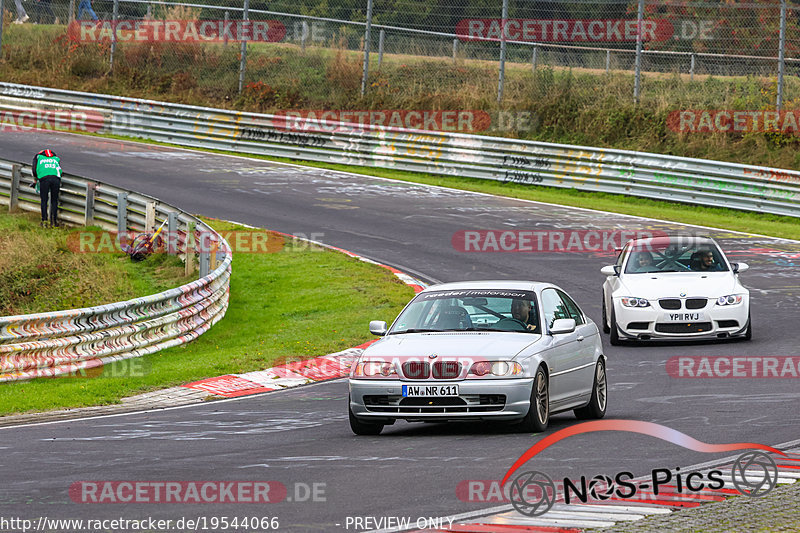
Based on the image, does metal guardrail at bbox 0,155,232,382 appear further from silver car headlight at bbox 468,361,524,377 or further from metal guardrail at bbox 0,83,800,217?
metal guardrail at bbox 0,83,800,217

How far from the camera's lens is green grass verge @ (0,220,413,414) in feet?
45.0

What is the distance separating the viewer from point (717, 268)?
17109 millimetres

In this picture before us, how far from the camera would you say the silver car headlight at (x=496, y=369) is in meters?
9.92

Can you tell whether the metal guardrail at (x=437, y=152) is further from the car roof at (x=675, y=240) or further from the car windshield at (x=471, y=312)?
the car windshield at (x=471, y=312)

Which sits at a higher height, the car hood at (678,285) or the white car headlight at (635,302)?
the car hood at (678,285)

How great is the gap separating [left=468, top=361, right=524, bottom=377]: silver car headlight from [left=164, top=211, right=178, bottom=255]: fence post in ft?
44.5

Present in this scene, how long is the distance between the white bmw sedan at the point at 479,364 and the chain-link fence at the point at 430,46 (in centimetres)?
1975

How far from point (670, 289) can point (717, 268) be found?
1082mm

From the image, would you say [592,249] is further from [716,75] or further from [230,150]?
[230,150]

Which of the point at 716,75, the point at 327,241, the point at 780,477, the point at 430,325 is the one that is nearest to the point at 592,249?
the point at 327,241

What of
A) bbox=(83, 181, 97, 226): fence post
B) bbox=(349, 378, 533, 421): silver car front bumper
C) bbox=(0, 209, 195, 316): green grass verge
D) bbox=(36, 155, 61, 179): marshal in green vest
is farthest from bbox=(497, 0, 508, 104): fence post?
bbox=(349, 378, 533, 421): silver car front bumper

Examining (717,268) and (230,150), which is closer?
(717,268)

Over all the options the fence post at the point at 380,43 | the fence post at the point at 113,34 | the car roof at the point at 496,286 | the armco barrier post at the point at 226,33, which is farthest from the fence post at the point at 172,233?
the fence post at the point at 113,34

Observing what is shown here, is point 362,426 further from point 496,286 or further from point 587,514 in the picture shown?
point 587,514
